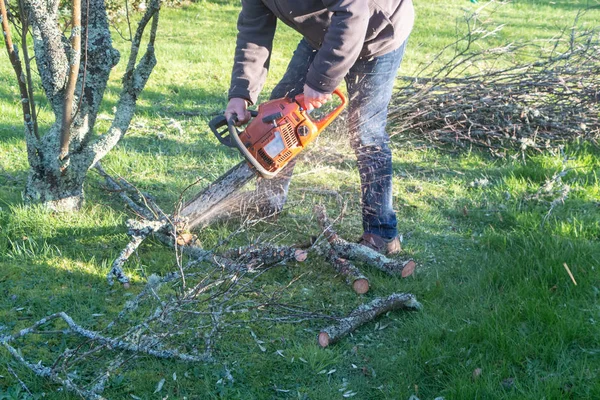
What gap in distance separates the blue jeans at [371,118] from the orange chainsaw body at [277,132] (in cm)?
20

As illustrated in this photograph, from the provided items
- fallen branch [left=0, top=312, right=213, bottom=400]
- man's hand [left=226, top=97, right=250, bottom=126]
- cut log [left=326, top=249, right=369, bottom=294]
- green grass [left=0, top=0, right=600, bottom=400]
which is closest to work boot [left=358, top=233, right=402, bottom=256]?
green grass [left=0, top=0, right=600, bottom=400]

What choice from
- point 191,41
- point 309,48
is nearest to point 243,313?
point 309,48

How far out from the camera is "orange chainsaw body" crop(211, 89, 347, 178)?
317 cm

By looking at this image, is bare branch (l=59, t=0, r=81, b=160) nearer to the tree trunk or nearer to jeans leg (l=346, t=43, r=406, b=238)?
the tree trunk

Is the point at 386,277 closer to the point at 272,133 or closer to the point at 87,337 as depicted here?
the point at 272,133

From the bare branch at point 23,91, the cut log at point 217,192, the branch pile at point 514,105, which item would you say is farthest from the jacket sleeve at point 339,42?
the branch pile at point 514,105

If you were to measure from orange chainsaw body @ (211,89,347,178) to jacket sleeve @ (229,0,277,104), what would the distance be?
19cm

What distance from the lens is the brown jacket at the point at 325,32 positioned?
2.88 m

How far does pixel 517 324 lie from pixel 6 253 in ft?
8.74

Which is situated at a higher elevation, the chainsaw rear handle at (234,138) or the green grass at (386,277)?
the chainsaw rear handle at (234,138)

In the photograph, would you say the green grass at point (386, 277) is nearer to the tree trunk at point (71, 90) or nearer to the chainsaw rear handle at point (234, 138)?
the tree trunk at point (71, 90)

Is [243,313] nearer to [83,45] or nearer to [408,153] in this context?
[83,45]

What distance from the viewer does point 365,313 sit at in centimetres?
291

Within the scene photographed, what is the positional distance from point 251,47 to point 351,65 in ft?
2.15
